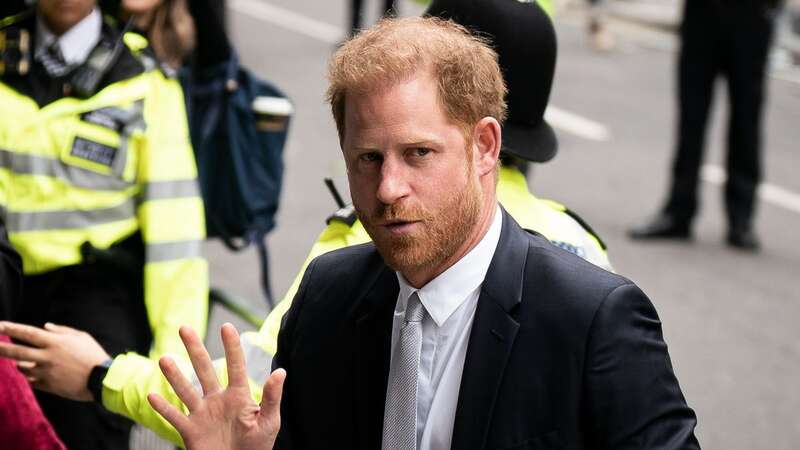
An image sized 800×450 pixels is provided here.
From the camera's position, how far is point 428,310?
232 centimetres

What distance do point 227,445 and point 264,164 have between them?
2.52 metres

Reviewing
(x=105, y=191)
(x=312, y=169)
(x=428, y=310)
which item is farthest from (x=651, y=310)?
(x=312, y=169)

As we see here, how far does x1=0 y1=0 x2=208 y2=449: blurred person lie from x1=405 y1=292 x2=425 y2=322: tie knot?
5.02 feet

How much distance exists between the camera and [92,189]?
12.5ft

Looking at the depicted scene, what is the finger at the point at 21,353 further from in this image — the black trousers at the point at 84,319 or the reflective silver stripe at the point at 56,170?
the reflective silver stripe at the point at 56,170

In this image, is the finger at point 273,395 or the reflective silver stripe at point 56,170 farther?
the reflective silver stripe at point 56,170

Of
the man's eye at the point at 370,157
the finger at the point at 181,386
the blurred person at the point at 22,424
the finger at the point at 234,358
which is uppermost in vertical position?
the man's eye at the point at 370,157

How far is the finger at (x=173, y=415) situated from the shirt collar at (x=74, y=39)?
1.78 metres

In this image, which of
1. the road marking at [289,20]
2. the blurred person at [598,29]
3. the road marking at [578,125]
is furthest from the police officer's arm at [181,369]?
the blurred person at [598,29]

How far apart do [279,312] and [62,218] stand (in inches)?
Result: 43.6

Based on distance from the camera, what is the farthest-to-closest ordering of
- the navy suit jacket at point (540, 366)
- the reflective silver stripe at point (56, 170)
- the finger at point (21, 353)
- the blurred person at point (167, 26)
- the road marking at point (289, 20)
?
the road marking at point (289, 20)
the blurred person at point (167, 26)
the reflective silver stripe at point (56, 170)
the finger at point (21, 353)
the navy suit jacket at point (540, 366)

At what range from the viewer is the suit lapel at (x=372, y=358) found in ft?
7.83

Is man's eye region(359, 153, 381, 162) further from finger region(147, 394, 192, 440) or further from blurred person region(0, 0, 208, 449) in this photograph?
blurred person region(0, 0, 208, 449)

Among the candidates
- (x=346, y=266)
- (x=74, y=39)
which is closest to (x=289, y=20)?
(x=74, y=39)
